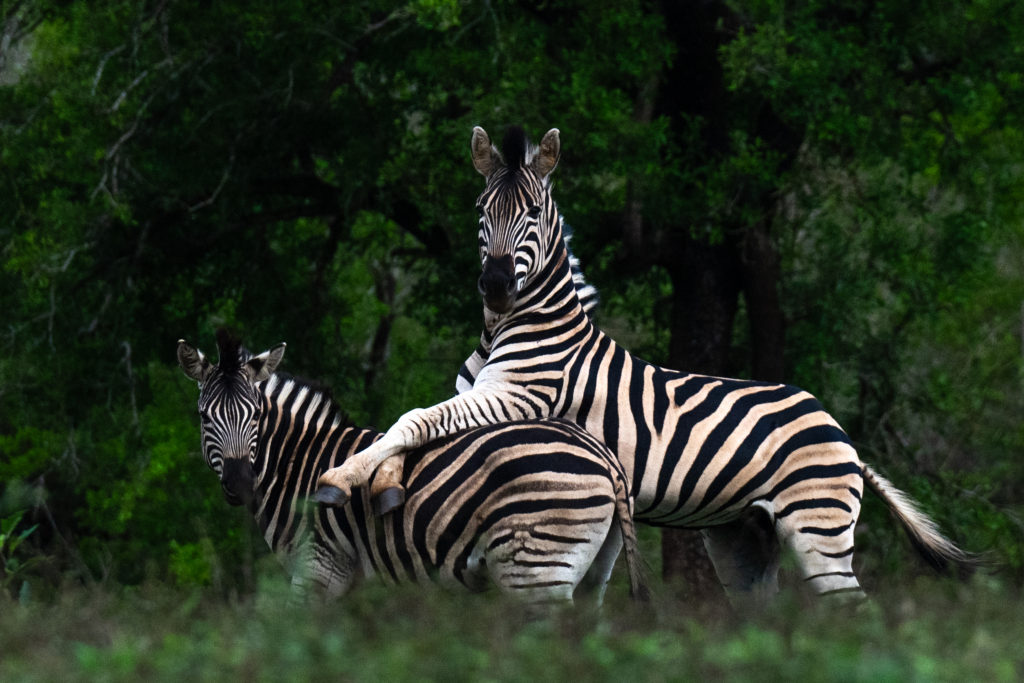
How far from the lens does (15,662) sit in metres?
3.32

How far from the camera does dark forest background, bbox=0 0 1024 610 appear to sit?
11.8 meters

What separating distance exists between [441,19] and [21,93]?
5315mm

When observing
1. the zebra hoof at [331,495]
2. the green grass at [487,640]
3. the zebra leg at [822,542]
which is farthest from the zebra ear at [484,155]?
the green grass at [487,640]

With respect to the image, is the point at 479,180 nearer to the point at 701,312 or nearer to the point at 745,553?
the point at 701,312

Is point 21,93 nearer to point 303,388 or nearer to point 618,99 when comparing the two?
point 618,99

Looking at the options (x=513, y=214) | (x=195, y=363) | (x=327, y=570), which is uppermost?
(x=513, y=214)

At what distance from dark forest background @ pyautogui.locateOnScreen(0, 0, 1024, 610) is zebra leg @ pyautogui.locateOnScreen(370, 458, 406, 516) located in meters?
5.66

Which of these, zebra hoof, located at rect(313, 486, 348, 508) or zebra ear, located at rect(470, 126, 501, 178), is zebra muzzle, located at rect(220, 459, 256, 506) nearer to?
zebra hoof, located at rect(313, 486, 348, 508)

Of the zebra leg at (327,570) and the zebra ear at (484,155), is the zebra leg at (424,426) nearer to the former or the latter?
the zebra leg at (327,570)

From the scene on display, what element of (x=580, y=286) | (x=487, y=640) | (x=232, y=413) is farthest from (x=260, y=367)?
(x=487, y=640)

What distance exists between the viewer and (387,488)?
223 inches

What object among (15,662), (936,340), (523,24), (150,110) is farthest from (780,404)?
(936,340)

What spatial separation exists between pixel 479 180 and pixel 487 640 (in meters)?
8.62

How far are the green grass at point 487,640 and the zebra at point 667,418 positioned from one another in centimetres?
179
